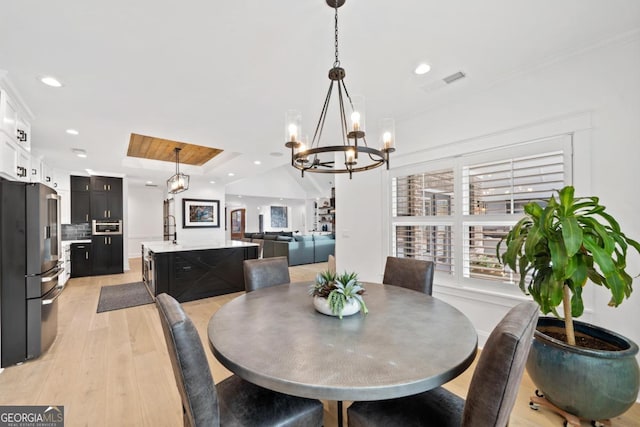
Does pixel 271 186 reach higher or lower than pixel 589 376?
higher

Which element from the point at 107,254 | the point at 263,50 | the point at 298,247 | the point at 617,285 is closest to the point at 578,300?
the point at 617,285

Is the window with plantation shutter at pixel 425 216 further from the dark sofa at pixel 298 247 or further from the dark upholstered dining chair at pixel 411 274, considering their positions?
the dark sofa at pixel 298 247

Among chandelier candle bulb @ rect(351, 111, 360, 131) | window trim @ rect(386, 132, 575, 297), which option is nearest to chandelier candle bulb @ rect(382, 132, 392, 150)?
chandelier candle bulb @ rect(351, 111, 360, 131)

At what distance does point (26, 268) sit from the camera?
8.23ft

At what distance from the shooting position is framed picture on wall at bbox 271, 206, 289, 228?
1284 centimetres

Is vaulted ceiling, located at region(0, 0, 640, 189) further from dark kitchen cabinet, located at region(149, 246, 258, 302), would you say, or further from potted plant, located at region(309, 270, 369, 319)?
dark kitchen cabinet, located at region(149, 246, 258, 302)

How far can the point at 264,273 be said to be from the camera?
2379mm

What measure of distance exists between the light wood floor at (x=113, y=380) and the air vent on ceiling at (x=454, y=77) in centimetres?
251

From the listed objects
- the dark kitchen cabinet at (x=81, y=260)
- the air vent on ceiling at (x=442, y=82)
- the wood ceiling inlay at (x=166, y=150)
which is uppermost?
the wood ceiling inlay at (x=166, y=150)

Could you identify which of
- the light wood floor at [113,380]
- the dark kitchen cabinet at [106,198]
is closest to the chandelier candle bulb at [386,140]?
the light wood floor at [113,380]

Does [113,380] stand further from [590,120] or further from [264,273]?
[590,120]

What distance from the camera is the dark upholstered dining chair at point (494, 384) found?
85 centimetres

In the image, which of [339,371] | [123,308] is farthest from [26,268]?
[339,371]

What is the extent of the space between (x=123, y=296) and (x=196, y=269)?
134 centimetres
